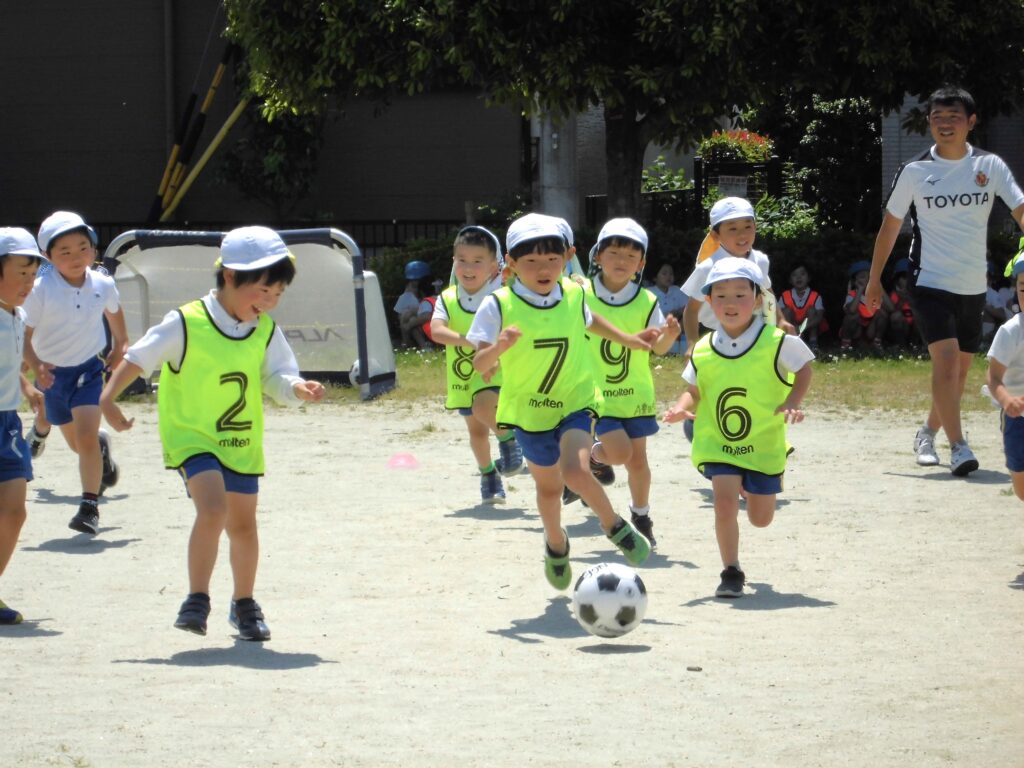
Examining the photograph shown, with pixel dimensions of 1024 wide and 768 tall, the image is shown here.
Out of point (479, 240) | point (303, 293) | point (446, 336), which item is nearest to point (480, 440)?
point (479, 240)

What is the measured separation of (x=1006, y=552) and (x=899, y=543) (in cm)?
56

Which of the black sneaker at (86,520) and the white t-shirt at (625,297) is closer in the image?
the white t-shirt at (625,297)

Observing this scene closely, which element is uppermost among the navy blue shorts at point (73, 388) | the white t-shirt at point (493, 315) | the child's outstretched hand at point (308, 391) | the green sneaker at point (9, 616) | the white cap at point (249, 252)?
the white cap at point (249, 252)

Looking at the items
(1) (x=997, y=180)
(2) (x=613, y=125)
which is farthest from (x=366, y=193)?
(1) (x=997, y=180)

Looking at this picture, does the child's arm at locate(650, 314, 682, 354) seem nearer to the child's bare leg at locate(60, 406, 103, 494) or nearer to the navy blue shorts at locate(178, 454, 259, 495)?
the navy blue shorts at locate(178, 454, 259, 495)

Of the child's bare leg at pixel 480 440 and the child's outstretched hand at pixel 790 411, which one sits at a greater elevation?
the child's outstretched hand at pixel 790 411

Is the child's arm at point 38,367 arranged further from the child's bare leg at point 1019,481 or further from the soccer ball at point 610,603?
the child's bare leg at point 1019,481

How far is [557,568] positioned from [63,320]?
3630 millimetres

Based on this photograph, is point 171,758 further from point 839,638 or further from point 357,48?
point 357,48

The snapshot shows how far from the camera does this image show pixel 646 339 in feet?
25.5

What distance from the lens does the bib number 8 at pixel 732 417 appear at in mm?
7324

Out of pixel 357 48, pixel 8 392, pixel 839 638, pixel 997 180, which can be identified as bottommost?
pixel 839 638

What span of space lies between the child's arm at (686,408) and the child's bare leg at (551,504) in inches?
22.7

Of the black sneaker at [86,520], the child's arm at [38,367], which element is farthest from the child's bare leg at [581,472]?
the black sneaker at [86,520]
